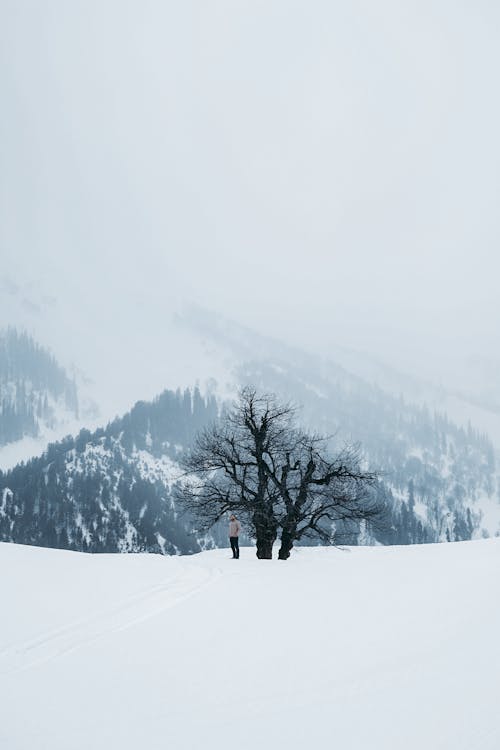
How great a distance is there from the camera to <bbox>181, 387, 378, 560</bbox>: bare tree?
28906 mm

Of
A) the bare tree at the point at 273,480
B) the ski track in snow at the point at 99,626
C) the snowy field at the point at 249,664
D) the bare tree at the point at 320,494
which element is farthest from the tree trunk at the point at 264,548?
the snowy field at the point at 249,664

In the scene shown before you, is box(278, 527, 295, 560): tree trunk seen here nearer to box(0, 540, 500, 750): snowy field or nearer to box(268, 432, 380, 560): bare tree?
box(268, 432, 380, 560): bare tree

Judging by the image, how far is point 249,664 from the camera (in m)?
9.07

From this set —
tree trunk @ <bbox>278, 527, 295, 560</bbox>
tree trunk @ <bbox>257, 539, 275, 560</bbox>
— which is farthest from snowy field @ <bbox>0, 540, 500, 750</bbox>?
tree trunk @ <bbox>257, 539, 275, 560</bbox>

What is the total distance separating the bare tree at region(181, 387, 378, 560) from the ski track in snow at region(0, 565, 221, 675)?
11.9 meters

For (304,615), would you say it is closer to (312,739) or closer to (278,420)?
(312,739)

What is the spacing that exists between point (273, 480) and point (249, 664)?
2105cm

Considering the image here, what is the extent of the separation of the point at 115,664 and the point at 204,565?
44.6 feet

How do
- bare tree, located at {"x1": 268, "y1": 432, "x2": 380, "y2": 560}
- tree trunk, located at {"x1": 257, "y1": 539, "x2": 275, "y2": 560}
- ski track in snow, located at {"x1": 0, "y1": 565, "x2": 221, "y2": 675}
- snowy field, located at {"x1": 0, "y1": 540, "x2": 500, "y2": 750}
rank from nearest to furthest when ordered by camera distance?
snowy field, located at {"x1": 0, "y1": 540, "x2": 500, "y2": 750} < ski track in snow, located at {"x1": 0, "y1": 565, "x2": 221, "y2": 675} < bare tree, located at {"x1": 268, "y1": 432, "x2": 380, "y2": 560} < tree trunk, located at {"x1": 257, "y1": 539, "x2": 275, "y2": 560}

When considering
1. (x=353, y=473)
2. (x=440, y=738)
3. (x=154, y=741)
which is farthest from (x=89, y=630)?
(x=353, y=473)

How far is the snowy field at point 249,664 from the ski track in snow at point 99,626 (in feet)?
0.15

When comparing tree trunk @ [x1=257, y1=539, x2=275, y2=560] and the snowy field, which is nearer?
the snowy field

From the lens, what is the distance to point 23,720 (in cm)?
711

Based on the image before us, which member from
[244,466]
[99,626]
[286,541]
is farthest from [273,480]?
[99,626]
